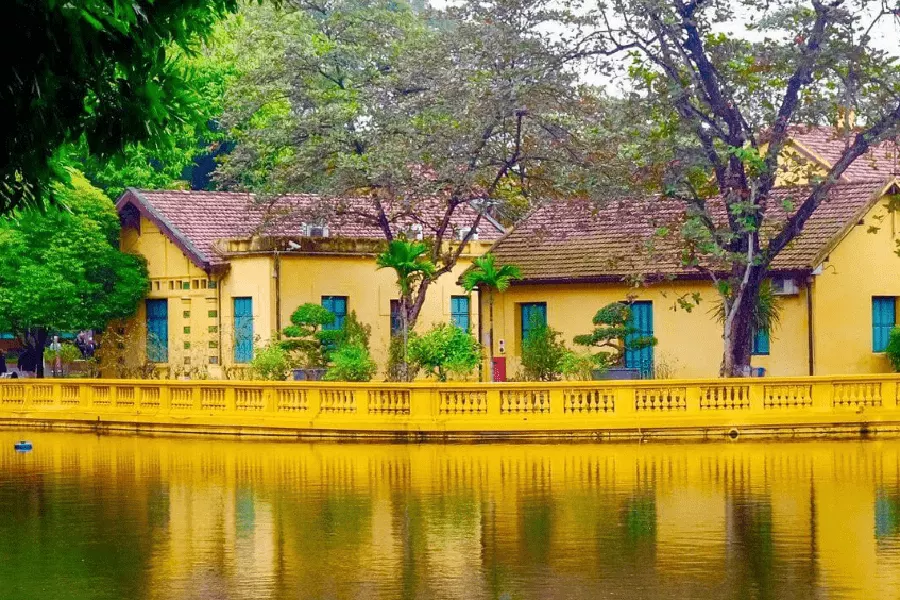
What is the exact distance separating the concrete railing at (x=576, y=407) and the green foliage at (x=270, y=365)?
3694 millimetres

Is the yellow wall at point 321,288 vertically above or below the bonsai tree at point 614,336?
above

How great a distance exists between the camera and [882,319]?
39.1 metres

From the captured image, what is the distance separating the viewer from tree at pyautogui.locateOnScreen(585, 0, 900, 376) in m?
32.2

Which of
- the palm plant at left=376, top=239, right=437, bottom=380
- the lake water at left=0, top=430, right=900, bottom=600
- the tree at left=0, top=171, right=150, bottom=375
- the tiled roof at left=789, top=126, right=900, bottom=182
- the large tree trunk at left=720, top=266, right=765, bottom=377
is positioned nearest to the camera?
the lake water at left=0, top=430, right=900, bottom=600

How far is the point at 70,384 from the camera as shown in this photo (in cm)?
3784

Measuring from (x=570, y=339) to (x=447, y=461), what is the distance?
46.0 feet

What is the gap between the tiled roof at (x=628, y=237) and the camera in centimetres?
3738

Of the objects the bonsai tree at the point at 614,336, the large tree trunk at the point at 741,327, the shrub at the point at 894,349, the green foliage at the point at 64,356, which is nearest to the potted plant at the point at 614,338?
the bonsai tree at the point at 614,336

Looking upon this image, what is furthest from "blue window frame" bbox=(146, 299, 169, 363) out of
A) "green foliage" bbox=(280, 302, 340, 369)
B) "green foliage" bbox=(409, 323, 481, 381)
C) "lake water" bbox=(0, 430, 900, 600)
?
"lake water" bbox=(0, 430, 900, 600)

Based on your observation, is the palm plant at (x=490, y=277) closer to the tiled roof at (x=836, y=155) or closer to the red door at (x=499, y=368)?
the red door at (x=499, y=368)

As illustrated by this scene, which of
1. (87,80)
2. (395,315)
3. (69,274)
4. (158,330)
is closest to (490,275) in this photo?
(395,315)

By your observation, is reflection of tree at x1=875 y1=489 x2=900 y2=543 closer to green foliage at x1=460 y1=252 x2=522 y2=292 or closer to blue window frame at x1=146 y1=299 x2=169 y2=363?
green foliage at x1=460 y1=252 x2=522 y2=292

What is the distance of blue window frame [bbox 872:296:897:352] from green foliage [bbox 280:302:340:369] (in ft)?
40.3

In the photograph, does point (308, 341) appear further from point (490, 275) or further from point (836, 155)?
point (836, 155)
